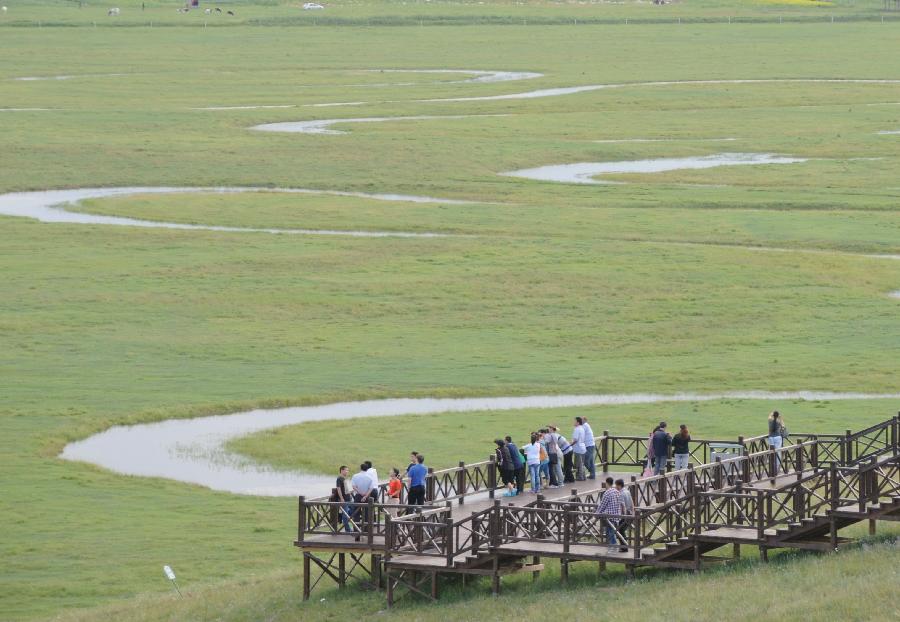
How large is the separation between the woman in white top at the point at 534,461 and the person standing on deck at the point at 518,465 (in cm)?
18

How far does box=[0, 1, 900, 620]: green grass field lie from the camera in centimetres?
3922

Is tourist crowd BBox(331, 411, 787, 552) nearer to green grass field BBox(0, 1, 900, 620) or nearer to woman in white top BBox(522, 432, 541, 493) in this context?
woman in white top BBox(522, 432, 541, 493)

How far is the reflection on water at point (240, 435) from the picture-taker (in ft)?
154

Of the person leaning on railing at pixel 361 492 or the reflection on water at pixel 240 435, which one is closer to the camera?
the person leaning on railing at pixel 361 492

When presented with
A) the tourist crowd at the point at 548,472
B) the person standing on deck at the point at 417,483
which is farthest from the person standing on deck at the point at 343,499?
the person standing on deck at the point at 417,483

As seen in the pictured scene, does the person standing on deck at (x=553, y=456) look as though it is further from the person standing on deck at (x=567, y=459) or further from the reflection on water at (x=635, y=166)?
the reflection on water at (x=635, y=166)

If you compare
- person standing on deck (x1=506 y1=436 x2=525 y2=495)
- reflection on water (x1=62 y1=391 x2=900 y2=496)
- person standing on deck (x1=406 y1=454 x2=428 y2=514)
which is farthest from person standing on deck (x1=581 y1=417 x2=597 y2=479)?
reflection on water (x1=62 y1=391 x2=900 y2=496)

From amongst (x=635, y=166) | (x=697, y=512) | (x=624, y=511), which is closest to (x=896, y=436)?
(x=697, y=512)

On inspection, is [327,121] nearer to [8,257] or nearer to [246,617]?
[8,257]

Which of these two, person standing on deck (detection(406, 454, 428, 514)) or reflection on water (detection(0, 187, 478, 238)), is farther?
reflection on water (detection(0, 187, 478, 238))

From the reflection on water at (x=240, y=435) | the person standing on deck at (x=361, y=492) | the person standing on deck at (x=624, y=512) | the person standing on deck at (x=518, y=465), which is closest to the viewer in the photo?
the person standing on deck at (x=624, y=512)

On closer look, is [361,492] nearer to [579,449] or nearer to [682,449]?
[579,449]

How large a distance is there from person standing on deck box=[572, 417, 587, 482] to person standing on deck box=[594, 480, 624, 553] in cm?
654

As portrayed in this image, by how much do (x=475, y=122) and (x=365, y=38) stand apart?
72043 millimetres
